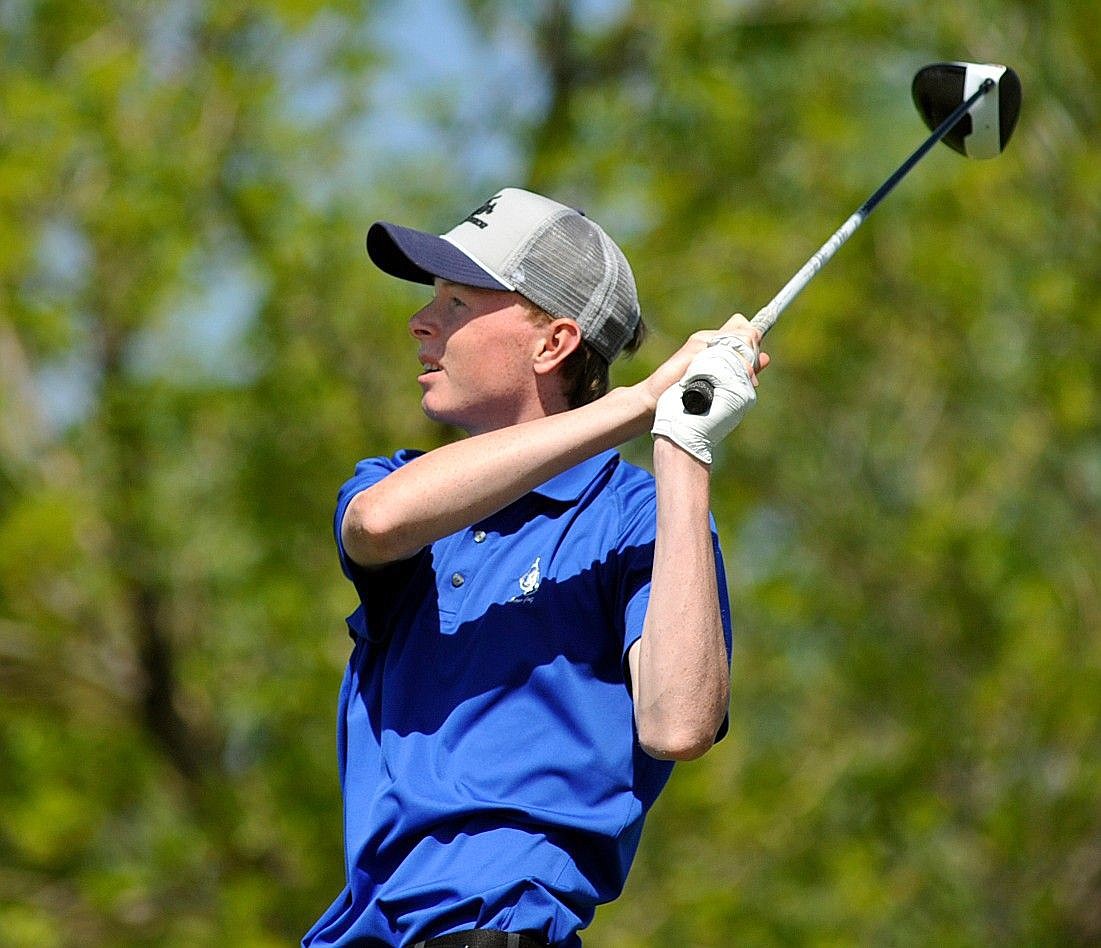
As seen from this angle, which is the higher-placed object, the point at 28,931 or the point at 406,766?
the point at 28,931

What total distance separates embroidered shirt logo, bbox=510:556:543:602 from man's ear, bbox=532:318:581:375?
0.38 metres

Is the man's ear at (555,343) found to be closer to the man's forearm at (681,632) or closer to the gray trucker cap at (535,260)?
the gray trucker cap at (535,260)

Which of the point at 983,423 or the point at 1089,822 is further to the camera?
the point at 983,423

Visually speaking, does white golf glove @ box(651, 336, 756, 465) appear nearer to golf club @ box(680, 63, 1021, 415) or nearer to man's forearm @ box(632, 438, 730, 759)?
man's forearm @ box(632, 438, 730, 759)

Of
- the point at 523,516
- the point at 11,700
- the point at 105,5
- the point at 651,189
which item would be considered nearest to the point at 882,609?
the point at 651,189

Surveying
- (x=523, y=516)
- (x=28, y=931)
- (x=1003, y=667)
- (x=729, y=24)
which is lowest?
(x=523, y=516)

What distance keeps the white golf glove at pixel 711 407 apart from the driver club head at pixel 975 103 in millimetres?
1083

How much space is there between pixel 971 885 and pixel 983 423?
3628 millimetres

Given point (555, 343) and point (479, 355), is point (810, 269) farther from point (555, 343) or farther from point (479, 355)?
point (479, 355)

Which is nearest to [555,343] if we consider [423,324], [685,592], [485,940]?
[423,324]

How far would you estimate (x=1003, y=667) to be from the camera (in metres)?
13.2

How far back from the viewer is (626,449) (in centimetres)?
1185

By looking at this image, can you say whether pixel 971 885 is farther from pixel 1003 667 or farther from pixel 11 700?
pixel 11 700

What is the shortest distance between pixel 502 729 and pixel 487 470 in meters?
0.41
